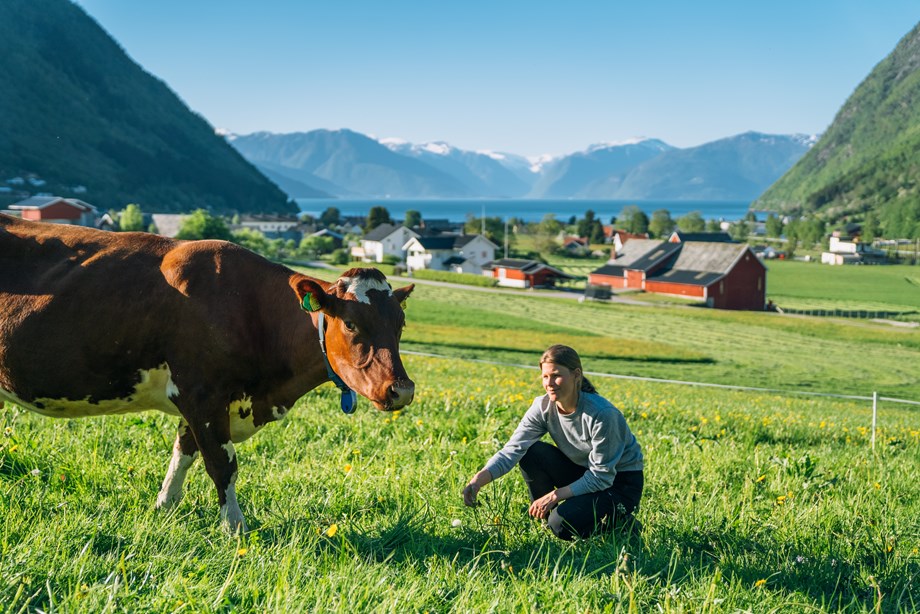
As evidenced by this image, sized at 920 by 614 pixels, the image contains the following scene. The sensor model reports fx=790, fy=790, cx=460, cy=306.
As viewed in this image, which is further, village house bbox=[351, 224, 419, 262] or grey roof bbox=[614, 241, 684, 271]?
village house bbox=[351, 224, 419, 262]

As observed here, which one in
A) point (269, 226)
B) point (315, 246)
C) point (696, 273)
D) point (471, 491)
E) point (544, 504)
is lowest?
point (696, 273)

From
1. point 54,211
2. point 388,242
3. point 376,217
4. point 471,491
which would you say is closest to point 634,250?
point 388,242

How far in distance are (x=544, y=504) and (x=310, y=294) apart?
2387mm

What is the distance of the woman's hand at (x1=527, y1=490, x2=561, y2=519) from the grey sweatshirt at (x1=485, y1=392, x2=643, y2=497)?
158 mm

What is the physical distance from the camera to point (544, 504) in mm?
6062

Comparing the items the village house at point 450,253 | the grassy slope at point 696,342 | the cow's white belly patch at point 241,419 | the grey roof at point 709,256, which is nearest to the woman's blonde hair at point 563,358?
the cow's white belly patch at point 241,419

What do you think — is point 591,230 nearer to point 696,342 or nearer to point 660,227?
point 660,227

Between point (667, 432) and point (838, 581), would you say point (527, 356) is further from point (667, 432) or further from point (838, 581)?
point (838, 581)

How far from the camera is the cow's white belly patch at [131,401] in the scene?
598cm

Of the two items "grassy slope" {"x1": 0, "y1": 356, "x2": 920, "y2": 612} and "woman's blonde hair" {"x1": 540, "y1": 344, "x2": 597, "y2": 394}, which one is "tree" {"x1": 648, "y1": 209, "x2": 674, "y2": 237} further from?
"woman's blonde hair" {"x1": 540, "y1": 344, "x2": 597, "y2": 394}

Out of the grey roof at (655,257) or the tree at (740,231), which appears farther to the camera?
the tree at (740,231)

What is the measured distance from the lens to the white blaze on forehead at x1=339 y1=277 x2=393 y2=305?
5.75 meters

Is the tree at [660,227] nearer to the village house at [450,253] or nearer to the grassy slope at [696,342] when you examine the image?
the village house at [450,253]

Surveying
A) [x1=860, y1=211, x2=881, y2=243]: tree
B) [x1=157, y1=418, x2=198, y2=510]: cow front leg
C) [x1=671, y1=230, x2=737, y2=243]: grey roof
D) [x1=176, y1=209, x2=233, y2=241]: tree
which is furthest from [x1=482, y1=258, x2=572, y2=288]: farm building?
[x1=157, y1=418, x2=198, y2=510]: cow front leg
